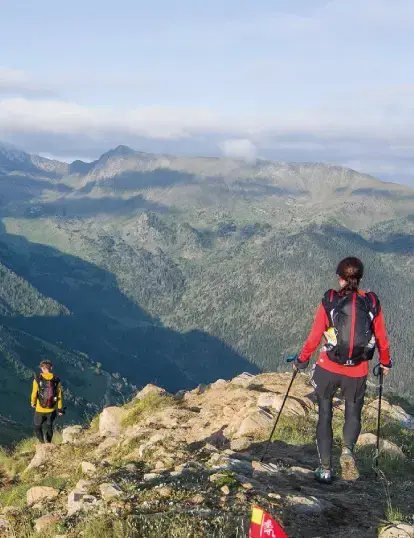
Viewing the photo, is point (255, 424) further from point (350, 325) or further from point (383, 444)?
point (350, 325)

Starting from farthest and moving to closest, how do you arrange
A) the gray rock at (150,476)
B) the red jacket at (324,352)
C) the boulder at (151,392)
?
1. the boulder at (151,392)
2. the red jacket at (324,352)
3. the gray rock at (150,476)

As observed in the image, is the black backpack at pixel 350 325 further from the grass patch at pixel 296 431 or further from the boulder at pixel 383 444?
the grass patch at pixel 296 431

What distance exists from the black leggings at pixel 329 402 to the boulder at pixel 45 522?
224 inches

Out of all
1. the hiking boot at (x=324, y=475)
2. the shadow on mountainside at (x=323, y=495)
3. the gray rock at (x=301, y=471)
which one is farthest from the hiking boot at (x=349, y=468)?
the gray rock at (x=301, y=471)

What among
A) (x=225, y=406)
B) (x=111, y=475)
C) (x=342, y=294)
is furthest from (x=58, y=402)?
(x=342, y=294)

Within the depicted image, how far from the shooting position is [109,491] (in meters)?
9.12

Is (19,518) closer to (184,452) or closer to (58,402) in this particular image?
(184,452)

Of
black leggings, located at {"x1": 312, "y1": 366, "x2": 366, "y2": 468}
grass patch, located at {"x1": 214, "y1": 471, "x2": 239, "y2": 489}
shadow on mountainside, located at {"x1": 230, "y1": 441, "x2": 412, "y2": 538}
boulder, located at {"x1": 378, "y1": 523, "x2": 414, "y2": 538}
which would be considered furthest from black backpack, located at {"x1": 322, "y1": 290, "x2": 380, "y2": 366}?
boulder, located at {"x1": 378, "y1": 523, "x2": 414, "y2": 538}

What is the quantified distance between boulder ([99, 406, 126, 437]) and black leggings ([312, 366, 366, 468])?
935cm

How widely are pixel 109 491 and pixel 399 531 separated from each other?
4.68 meters

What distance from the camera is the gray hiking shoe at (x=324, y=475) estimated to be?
11.2 metres

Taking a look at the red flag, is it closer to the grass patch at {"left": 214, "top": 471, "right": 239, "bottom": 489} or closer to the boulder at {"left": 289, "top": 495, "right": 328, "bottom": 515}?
the boulder at {"left": 289, "top": 495, "right": 328, "bottom": 515}

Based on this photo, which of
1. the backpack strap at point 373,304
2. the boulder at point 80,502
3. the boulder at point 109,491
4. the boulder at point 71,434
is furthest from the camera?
the boulder at point 71,434

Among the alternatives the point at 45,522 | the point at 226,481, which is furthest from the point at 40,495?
the point at 226,481
